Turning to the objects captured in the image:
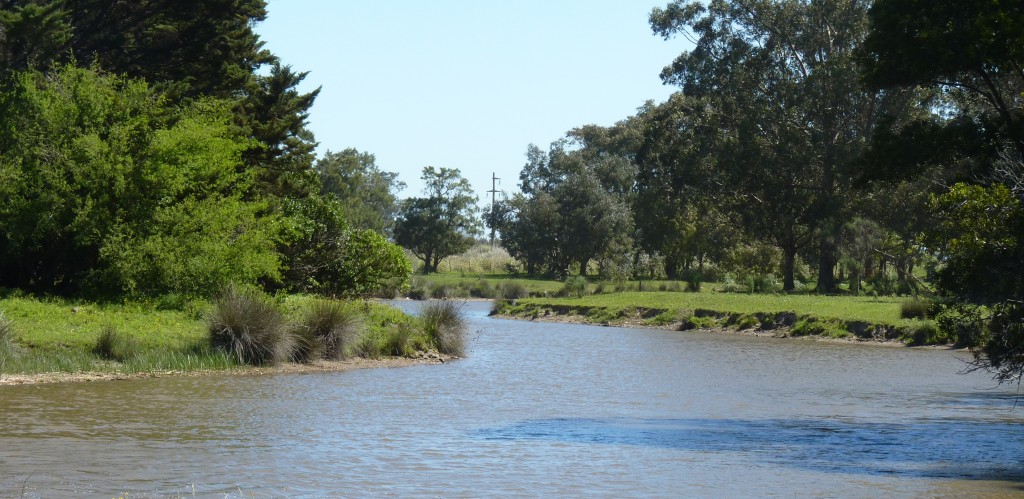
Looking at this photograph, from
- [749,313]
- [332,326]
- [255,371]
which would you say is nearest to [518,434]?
[255,371]

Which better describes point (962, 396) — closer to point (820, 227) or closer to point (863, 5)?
point (820, 227)

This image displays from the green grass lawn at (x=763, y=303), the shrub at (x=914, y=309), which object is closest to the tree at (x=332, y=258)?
the green grass lawn at (x=763, y=303)

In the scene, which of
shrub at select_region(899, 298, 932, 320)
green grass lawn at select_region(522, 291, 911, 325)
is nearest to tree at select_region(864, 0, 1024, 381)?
shrub at select_region(899, 298, 932, 320)

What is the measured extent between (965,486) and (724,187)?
159 feet

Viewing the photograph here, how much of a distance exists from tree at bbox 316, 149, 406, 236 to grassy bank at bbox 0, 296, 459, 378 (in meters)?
52.5

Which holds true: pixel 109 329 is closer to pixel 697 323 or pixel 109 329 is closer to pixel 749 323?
pixel 749 323

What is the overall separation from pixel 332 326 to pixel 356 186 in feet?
295

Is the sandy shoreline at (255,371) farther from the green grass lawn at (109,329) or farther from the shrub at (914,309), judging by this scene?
the shrub at (914,309)

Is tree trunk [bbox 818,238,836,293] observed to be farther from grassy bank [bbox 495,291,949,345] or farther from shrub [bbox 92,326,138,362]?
shrub [bbox 92,326,138,362]

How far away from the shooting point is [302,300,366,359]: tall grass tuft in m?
24.6

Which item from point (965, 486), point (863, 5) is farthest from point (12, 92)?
point (863, 5)

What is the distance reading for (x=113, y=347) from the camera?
21.5 meters

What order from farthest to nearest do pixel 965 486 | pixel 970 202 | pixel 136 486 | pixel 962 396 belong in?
1. pixel 962 396
2. pixel 970 202
3. pixel 965 486
4. pixel 136 486

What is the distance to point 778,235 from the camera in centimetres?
5969
